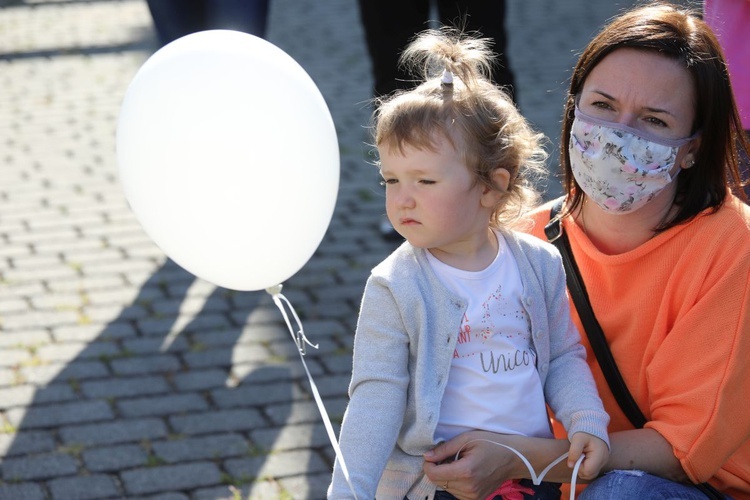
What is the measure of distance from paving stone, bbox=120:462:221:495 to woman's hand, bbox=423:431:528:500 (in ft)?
4.46

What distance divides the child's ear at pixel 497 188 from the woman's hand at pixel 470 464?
19.5 inches

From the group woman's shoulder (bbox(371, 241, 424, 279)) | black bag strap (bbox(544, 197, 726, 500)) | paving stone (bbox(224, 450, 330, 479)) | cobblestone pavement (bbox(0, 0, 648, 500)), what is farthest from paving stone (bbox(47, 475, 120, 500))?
black bag strap (bbox(544, 197, 726, 500))

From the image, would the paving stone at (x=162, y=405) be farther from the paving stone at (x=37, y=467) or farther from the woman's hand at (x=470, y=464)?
the woman's hand at (x=470, y=464)

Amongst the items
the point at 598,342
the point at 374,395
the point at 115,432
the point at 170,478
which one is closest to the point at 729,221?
the point at 598,342

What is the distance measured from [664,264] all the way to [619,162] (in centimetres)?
26

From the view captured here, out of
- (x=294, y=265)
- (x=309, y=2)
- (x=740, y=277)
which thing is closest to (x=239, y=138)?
(x=294, y=265)

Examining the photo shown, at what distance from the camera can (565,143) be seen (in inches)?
101

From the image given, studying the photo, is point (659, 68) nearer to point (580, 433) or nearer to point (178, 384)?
point (580, 433)

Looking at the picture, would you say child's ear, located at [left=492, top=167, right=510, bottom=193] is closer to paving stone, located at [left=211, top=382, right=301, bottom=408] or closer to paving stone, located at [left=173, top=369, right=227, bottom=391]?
paving stone, located at [left=211, top=382, right=301, bottom=408]

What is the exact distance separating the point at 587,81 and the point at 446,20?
218cm

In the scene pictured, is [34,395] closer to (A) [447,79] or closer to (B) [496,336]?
(B) [496,336]

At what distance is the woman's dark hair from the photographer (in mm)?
2312

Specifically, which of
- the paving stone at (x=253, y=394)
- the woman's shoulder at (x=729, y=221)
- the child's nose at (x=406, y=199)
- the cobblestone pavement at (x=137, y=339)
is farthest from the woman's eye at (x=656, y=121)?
the paving stone at (x=253, y=394)

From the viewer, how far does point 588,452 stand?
7.26 feet
